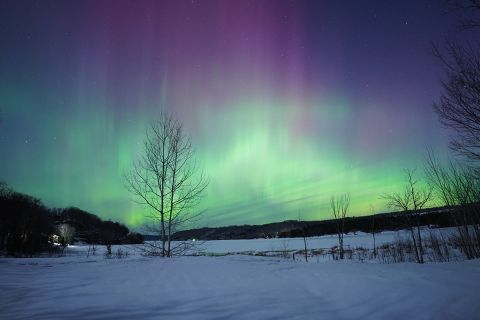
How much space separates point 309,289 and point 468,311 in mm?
2433

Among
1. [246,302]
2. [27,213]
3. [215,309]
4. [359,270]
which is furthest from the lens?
[27,213]

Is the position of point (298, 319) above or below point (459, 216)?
below

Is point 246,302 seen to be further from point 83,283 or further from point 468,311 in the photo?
point 83,283

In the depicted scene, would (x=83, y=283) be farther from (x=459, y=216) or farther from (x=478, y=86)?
(x=459, y=216)

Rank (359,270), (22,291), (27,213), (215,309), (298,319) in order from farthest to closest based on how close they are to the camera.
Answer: (27,213) → (359,270) → (22,291) → (215,309) → (298,319)

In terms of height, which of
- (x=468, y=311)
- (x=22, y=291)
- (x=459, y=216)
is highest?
(x=459, y=216)

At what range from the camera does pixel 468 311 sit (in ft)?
14.0

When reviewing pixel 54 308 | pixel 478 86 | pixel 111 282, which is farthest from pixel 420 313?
pixel 478 86

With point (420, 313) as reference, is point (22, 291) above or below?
above

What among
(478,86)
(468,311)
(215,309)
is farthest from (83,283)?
(478,86)

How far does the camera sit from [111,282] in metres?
6.84

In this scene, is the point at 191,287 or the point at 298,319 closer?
the point at 298,319

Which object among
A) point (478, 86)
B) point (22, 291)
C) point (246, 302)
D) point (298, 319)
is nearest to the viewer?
point (298, 319)

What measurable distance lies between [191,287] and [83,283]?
2349 mm
